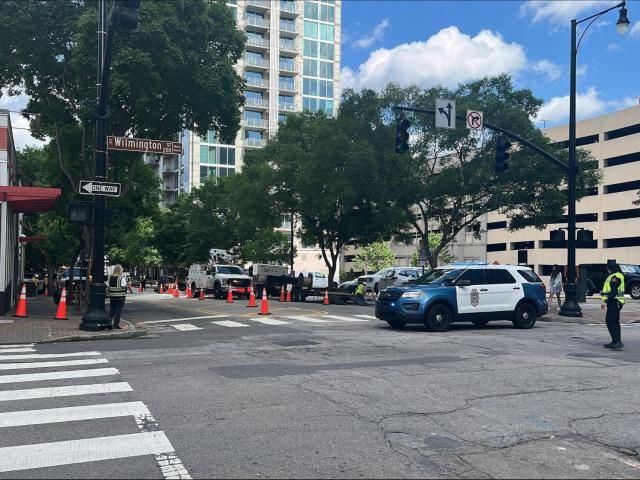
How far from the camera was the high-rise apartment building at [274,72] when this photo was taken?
272 ft

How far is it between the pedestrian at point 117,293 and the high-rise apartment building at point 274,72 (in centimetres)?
6659

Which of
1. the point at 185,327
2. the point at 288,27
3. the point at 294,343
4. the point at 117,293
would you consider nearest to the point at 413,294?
the point at 294,343

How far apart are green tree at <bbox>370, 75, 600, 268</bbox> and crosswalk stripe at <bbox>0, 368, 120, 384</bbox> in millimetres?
21491

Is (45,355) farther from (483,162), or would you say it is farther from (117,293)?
(483,162)

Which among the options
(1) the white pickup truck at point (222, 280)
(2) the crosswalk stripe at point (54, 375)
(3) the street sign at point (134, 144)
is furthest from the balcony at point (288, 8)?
(2) the crosswalk stripe at point (54, 375)

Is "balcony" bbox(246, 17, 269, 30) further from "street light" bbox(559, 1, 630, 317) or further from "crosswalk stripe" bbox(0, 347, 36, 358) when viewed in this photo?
"crosswalk stripe" bbox(0, 347, 36, 358)

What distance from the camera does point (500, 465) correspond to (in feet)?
18.0

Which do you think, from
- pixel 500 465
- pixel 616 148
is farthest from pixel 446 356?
pixel 616 148

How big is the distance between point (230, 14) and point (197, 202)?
128 ft

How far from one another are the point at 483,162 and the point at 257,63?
62.8 meters

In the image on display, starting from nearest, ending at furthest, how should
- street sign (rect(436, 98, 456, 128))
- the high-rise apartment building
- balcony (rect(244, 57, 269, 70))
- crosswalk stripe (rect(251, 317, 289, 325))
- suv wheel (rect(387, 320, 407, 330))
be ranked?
suv wheel (rect(387, 320, 407, 330)) → crosswalk stripe (rect(251, 317, 289, 325)) → street sign (rect(436, 98, 456, 128)) → the high-rise apartment building → balcony (rect(244, 57, 269, 70))

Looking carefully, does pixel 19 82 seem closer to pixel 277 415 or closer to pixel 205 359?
pixel 205 359

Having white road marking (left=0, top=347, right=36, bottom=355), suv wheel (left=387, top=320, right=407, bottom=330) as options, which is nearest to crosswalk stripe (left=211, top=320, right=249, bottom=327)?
suv wheel (left=387, top=320, right=407, bottom=330)

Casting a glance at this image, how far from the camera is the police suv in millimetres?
16188
